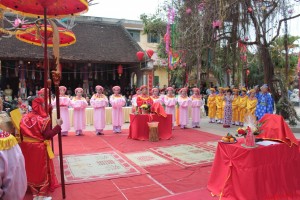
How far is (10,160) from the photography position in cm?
214

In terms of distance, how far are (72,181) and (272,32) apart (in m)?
7.59

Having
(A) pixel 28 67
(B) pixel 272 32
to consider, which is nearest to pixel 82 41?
(A) pixel 28 67

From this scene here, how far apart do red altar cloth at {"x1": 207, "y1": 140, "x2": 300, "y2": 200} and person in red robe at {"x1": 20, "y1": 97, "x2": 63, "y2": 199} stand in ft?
7.22

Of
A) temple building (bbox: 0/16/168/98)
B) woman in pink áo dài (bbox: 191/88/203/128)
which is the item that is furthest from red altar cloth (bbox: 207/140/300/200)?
temple building (bbox: 0/16/168/98)

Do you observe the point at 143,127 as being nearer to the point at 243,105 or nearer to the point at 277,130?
the point at 243,105

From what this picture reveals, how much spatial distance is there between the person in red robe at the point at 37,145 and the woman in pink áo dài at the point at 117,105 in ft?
16.1

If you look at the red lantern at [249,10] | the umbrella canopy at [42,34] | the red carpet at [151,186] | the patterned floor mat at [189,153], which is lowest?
the red carpet at [151,186]

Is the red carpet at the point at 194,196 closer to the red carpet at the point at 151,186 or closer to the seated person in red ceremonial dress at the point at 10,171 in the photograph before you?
the red carpet at the point at 151,186

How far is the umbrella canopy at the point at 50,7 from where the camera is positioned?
13.7ft

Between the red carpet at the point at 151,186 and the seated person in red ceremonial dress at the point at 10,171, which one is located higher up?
the seated person in red ceremonial dress at the point at 10,171

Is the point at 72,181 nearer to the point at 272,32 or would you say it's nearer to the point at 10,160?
the point at 10,160

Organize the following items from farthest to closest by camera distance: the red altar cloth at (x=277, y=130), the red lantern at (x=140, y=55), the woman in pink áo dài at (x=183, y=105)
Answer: the red lantern at (x=140, y=55)
the woman in pink áo dài at (x=183, y=105)
the red altar cloth at (x=277, y=130)

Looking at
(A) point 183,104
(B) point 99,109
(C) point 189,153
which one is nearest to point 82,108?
(B) point 99,109

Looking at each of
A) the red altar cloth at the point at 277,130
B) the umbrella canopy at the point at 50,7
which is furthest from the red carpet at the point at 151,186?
the umbrella canopy at the point at 50,7
